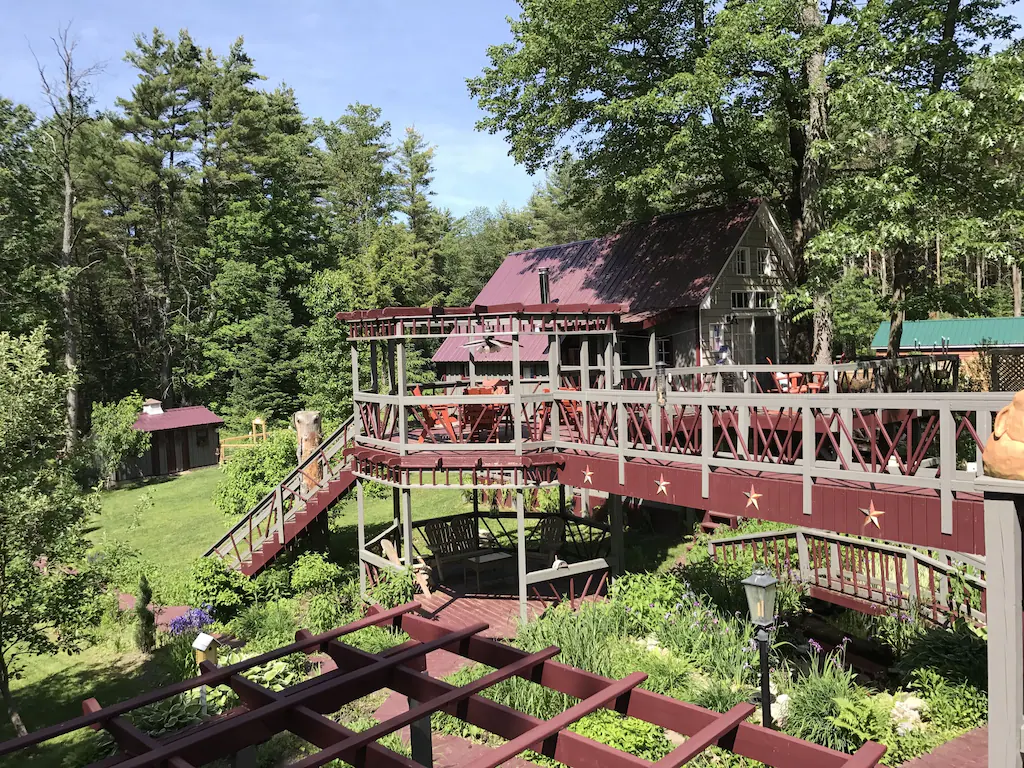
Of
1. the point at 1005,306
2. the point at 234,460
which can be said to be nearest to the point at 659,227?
the point at 234,460

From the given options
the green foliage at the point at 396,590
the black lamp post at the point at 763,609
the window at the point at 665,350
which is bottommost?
the green foliage at the point at 396,590

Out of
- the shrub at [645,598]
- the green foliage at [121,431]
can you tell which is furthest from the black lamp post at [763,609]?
the green foliage at [121,431]

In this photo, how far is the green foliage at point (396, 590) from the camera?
12438mm

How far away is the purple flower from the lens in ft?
42.1

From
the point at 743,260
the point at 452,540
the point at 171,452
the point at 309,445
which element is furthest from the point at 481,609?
the point at 171,452

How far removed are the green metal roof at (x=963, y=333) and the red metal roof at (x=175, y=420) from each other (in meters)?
31.0

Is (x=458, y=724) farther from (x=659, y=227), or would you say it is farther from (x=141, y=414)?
(x=141, y=414)

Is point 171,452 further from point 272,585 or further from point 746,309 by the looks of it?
point 746,309

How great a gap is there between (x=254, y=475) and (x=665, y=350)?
1233 cm

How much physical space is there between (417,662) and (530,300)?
22355 millimetres

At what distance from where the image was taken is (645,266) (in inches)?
934

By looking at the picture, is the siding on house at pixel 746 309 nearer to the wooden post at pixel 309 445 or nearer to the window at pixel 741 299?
the window at pixel 741 299

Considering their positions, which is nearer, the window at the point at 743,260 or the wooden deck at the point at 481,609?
the wooden deck at the point at 481,609

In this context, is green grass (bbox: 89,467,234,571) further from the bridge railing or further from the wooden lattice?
the wooden lattice
